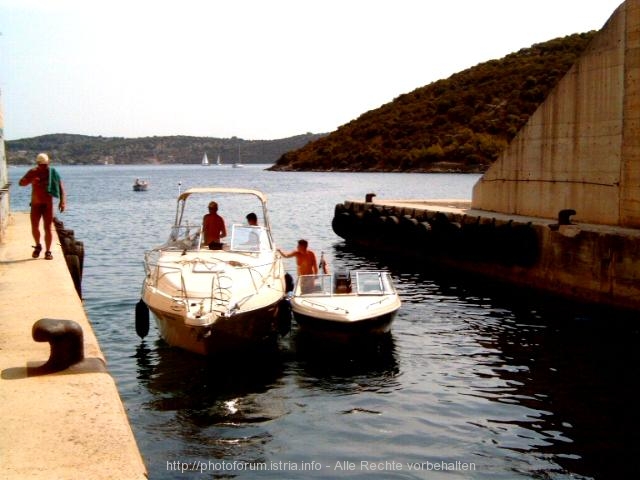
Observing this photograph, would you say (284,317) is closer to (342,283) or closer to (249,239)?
(342,283)

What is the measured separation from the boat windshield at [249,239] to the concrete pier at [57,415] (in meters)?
5.80

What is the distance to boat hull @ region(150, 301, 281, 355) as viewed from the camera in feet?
41.7

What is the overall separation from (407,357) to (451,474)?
17.7 feet

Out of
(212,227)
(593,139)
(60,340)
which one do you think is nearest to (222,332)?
(212,227)

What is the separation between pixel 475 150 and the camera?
461 ft

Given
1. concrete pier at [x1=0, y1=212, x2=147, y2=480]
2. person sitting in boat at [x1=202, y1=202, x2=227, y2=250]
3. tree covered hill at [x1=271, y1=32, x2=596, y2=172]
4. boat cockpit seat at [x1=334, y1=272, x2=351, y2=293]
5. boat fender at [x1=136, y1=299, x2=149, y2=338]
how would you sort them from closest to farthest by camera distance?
concrete pier at [x1=0, y1=212, x2=147, y2=480], boat cockpit seat at [x1=334, y1=272, x2=351, y2=293], boat fender at [x1=136, y1=299, x2=149, y2=338], person sitting in boat at [x1=202, y1=202, x2=227, y2=250], tree covered hill at [x1=271, y1=32, x2=596, y2=172]

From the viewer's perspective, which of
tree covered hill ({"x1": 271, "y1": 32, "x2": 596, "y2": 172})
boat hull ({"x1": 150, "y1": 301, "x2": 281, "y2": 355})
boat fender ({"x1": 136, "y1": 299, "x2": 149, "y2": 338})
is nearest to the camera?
boat hull ({"x1": 150, "y1": 301, "x2": 281, "y2": 355})

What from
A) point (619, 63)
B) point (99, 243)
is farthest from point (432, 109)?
point (619, 63)

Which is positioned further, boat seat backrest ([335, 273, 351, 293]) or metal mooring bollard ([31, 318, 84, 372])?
boat seat backrest ([335, 273, 351, 293])

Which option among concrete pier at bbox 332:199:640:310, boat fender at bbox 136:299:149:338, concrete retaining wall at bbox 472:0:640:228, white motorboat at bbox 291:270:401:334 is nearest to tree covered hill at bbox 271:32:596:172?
concrete pier at bbox 332:199:640:310

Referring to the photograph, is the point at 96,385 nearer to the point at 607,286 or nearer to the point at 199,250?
the point at 199,250

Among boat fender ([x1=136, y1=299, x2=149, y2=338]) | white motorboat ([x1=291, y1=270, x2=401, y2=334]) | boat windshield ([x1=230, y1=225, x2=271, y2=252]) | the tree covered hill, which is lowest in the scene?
boat fender ([x1=136, y1=299, x2=149, y2=338])

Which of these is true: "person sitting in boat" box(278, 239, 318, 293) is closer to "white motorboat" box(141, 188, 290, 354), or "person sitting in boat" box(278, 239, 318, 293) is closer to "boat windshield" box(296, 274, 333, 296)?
"white motorboat" box(141, 188, 290, 354)

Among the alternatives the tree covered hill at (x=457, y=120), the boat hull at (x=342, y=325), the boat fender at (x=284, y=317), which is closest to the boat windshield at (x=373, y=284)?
the boat hull at (x=342, y=325)
